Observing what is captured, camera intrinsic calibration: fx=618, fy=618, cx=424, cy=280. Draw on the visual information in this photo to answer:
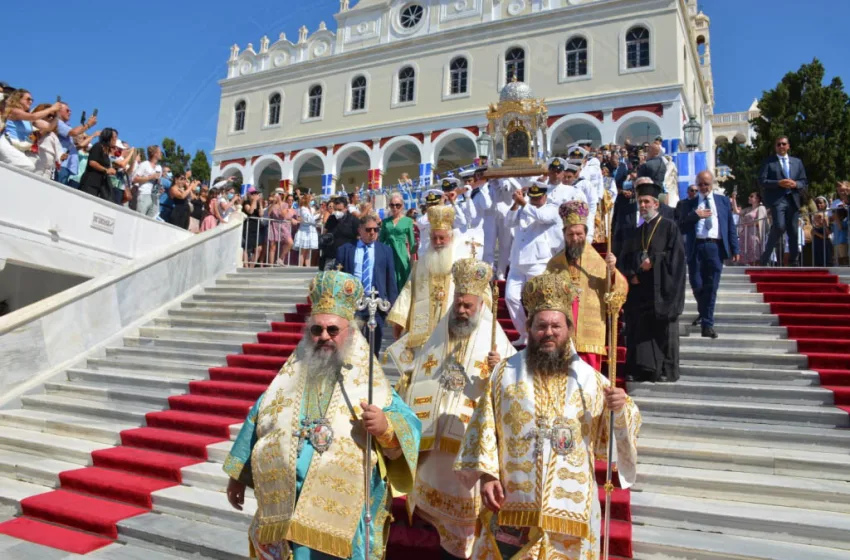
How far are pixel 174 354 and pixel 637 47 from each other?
2470 centimetres

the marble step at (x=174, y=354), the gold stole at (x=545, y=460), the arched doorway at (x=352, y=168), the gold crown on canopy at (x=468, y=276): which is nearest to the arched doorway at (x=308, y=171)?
the arched doorway at (x=352, y=168)

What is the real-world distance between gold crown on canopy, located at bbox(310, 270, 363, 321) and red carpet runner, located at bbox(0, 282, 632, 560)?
204 cm

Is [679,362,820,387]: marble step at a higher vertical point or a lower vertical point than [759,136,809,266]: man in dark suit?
lower

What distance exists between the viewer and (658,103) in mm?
25672

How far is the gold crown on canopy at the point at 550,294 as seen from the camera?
3309mm

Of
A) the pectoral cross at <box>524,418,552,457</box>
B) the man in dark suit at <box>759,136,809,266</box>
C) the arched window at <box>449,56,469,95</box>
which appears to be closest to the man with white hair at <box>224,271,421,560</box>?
the pectoral cross at <box>524,418,552,457</box>

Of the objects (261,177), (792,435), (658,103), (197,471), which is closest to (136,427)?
(197,471)

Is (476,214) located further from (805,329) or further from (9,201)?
(9,201)

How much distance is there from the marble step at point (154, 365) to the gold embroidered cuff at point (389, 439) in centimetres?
576

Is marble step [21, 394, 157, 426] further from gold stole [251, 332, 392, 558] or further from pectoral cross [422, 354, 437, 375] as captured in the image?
gold stole [251, 332, 392, 558]

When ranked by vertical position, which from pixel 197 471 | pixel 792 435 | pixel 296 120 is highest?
pixel 296 120

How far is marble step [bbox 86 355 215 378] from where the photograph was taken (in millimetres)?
8469

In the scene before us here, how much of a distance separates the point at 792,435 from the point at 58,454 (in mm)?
7372

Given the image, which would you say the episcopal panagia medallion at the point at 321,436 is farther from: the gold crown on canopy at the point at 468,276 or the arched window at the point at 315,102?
the arched window at the point at 315,102
